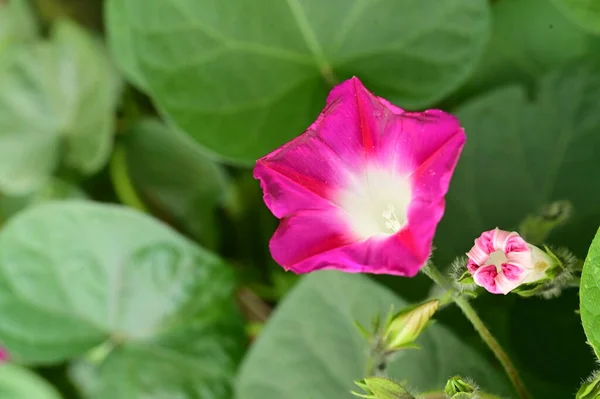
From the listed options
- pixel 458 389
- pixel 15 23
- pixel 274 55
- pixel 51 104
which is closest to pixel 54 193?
pixel 51 104

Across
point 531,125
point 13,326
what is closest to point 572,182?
point 531,125

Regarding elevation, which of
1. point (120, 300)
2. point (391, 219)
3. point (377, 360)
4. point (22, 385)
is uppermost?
point (391, 219)

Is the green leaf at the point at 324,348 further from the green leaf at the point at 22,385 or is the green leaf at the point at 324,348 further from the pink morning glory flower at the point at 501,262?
the green leaf at the point at 22,385

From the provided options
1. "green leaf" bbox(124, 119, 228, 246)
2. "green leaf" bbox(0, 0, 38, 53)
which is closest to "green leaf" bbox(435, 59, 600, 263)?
"green leaf" bbox(124, 119, 228, 246)

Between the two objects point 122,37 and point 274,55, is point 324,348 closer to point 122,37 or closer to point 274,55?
point 274,55

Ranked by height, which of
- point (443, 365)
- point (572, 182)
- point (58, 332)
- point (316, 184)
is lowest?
point (58, 332)

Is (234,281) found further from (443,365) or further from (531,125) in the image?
(531,125)
